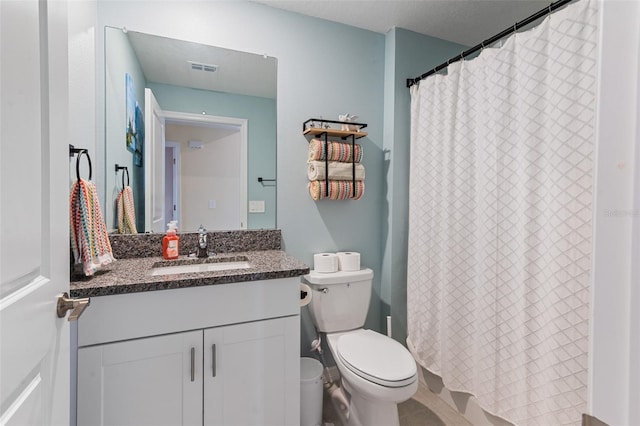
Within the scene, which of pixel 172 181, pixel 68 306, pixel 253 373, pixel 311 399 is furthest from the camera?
pixel 172 181

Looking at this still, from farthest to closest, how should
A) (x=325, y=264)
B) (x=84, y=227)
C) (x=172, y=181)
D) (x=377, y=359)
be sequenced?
(x=325, y=264) < (x=172, y=181) < (x=377, y=359) < (x=84, y=227)

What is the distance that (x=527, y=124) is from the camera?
4.17 feet

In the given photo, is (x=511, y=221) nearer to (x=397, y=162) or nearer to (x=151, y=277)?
(x=397, y=162)

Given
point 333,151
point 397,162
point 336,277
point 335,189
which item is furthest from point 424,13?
point 336,277

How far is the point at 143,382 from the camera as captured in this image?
113 centimetres

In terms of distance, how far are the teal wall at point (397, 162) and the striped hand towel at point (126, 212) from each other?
4.96ft

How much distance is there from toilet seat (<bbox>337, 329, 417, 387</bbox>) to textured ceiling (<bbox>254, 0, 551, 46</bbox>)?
6.25 ft

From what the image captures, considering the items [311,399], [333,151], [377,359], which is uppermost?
[333,151]

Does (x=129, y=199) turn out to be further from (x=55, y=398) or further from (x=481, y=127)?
(x=481, y=127)

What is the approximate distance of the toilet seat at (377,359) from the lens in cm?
132

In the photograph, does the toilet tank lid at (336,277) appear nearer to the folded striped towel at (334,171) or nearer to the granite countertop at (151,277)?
the granite countertop at (151,277)

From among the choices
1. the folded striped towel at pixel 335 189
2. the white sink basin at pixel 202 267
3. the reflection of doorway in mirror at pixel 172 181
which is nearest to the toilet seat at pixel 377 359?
the white sink basin at pixel 202 267

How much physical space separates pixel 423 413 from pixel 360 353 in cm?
63

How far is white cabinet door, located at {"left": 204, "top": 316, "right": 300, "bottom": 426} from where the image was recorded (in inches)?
48.1
